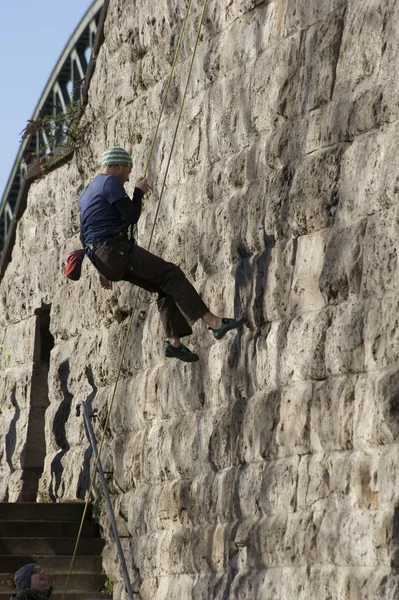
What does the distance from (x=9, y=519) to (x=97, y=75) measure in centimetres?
469

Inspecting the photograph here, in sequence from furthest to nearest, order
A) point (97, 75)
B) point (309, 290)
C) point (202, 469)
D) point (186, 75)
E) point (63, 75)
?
point (63, 75) < point (97, 75) < point (186, 75) < point (202, 469) < point (309, 290)

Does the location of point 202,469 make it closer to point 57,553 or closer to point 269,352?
point 269,352

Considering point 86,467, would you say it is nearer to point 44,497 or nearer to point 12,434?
point 44,497

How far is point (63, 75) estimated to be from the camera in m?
28.7

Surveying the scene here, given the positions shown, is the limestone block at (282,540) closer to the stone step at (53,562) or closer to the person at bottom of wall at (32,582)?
the person at bottom of wall at (32,582)

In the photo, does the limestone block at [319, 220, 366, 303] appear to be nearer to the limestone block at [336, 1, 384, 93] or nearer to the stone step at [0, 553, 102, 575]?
the limestone block at [336, 1, 384, 93]

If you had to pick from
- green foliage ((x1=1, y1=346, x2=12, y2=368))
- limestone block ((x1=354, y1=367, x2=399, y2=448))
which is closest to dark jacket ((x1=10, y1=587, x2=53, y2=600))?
limestone block ((x1=354, y1=367, x2=399, y2=448))

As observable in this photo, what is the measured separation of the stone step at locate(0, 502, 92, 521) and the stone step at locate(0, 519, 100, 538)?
0.12 meters

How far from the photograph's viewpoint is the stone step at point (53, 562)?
1160 cm

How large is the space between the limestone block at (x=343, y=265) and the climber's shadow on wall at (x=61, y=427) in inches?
214

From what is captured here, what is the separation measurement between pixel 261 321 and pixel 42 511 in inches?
148

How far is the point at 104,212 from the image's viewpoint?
34.9 feet

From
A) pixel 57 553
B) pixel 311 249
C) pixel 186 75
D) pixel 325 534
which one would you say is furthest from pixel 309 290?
pixel 57 553

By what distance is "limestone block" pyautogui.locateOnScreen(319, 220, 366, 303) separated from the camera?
8711 mm
